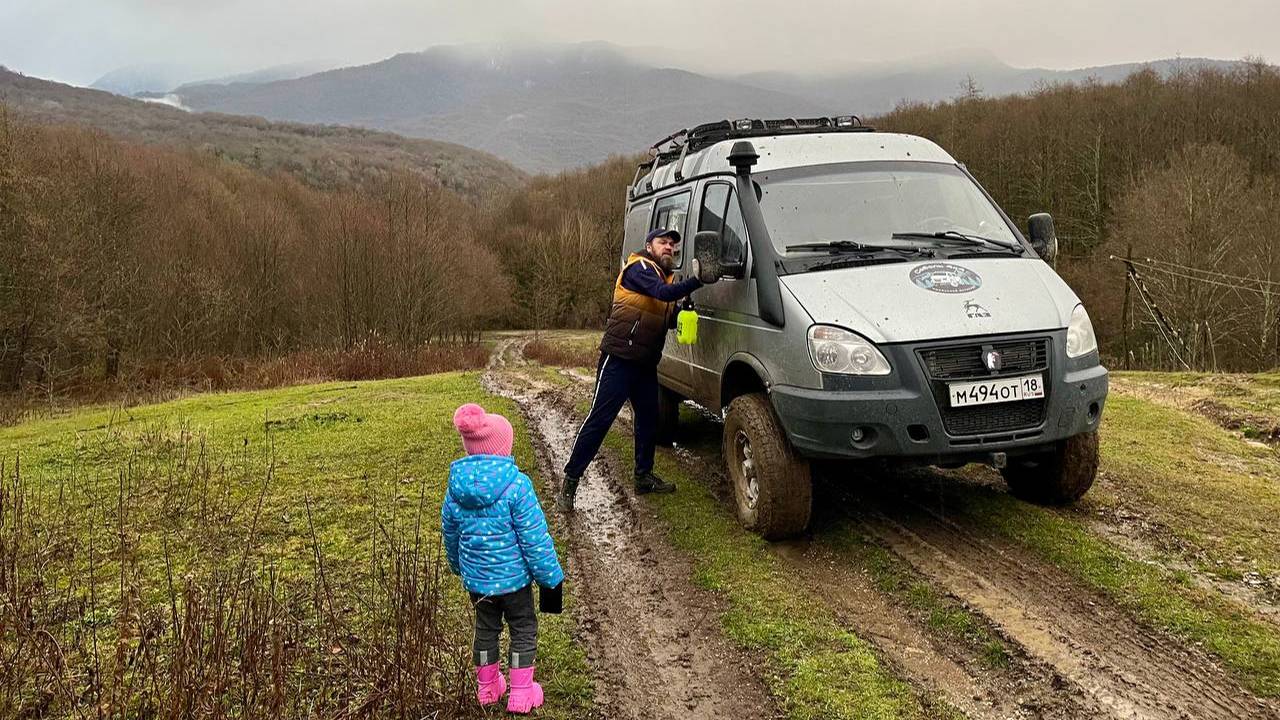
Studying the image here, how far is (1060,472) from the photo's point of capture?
529 cm

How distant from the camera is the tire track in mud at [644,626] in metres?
3.44

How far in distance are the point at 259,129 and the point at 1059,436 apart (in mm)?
169452

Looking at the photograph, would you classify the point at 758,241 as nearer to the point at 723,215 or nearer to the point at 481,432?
the point at 723,215

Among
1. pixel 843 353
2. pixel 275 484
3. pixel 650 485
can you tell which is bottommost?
pixel 275 484

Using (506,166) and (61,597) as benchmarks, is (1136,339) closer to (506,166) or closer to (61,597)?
(61,597)

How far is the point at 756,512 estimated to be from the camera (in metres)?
5.13

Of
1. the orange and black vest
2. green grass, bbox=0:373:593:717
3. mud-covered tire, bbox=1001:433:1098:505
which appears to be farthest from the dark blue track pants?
mud-covered tire, bbox=1001:433:1098:505

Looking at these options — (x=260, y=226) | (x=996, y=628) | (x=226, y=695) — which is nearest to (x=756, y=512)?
(x=996, y=628)

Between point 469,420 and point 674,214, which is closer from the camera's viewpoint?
point 469,420

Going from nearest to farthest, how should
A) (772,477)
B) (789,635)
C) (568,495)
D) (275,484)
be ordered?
(789,635) → (772,477) → (568,495) → (275,484)

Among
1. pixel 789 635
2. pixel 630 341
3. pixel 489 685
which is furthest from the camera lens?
pixel 630 341

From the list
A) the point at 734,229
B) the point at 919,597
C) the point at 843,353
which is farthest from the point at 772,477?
the point at 734,229

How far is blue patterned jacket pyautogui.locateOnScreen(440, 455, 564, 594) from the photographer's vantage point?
3.31m

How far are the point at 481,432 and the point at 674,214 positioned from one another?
432 cm
